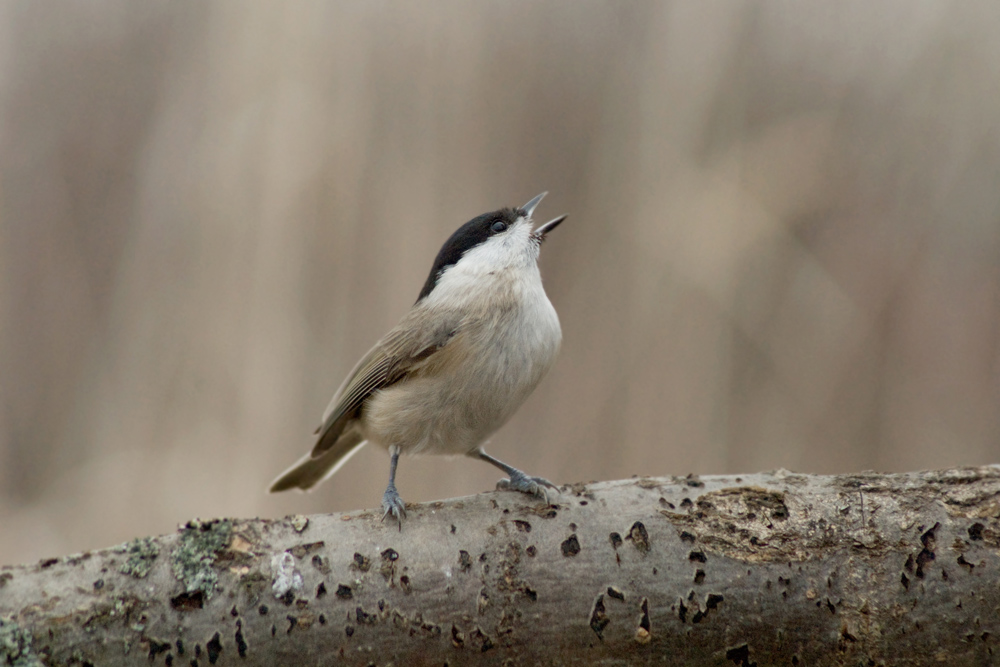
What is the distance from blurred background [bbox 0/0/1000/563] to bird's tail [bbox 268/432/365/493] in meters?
0.57

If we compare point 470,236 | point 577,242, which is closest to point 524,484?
point 470,236

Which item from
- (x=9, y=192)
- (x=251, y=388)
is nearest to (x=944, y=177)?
(x=251, y=388)

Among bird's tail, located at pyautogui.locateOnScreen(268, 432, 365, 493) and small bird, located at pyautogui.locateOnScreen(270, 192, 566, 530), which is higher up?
small bird, located at pyautogui.locateOnScreen(270, 192, 566, 530)

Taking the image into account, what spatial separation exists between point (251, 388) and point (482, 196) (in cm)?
120

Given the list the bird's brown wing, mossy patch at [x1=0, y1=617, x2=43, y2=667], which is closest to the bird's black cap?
the bird's brown wing

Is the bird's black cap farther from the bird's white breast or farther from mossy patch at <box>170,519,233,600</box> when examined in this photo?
mossy patch at <box>170,519,233,600</box>

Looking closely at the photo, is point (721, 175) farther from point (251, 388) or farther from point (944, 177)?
point (251, 388)

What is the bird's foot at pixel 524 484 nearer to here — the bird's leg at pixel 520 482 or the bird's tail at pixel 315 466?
the bird's leg at pixel 520 482

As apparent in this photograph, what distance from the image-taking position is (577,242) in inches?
123

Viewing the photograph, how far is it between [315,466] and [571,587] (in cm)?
129

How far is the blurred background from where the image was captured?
295 centimetres

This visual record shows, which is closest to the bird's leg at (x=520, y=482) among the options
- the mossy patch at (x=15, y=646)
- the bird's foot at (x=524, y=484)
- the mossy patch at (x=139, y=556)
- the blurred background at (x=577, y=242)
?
the bird's foot at (x=524, y=484)

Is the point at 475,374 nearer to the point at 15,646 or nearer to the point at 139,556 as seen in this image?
the point at 139,556

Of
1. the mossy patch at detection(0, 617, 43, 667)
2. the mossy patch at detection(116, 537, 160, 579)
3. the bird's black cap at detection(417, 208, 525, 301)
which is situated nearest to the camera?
the mossy patch at detection(0, 617, 43, 667)
